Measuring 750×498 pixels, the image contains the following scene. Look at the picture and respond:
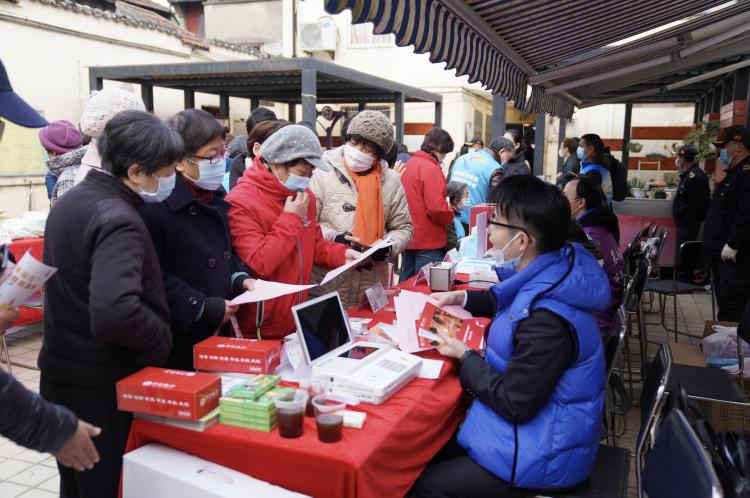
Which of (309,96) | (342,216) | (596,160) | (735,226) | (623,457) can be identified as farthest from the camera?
(309,96)

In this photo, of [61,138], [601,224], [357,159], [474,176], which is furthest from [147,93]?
[601,224]

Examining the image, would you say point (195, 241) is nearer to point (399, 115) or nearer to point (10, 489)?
point (10, 489)

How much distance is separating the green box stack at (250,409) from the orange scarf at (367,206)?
168cm

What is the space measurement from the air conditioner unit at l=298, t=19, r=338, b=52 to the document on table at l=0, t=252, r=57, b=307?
18.8m

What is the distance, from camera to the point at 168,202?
217 centimetres

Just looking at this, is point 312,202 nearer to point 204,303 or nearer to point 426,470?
point 204,303

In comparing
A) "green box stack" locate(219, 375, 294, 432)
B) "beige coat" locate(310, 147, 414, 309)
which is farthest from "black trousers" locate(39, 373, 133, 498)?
"beige coat" locate(310, 147, 414, 309)

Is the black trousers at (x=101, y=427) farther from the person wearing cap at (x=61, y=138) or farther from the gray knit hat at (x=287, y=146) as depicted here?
the person wearing cap at (x=61, y=138)

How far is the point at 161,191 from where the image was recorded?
2016mm

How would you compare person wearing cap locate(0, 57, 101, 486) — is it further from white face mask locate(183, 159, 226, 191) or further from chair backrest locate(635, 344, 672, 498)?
chair backrest locate(635, 344, 672, 498)

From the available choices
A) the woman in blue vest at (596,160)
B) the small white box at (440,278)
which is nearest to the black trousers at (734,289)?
the woman in blue vest at (596,160)

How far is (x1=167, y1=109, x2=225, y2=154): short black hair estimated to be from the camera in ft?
7.42

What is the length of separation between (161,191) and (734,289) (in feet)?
16.5

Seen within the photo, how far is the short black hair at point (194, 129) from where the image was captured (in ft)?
7.42
